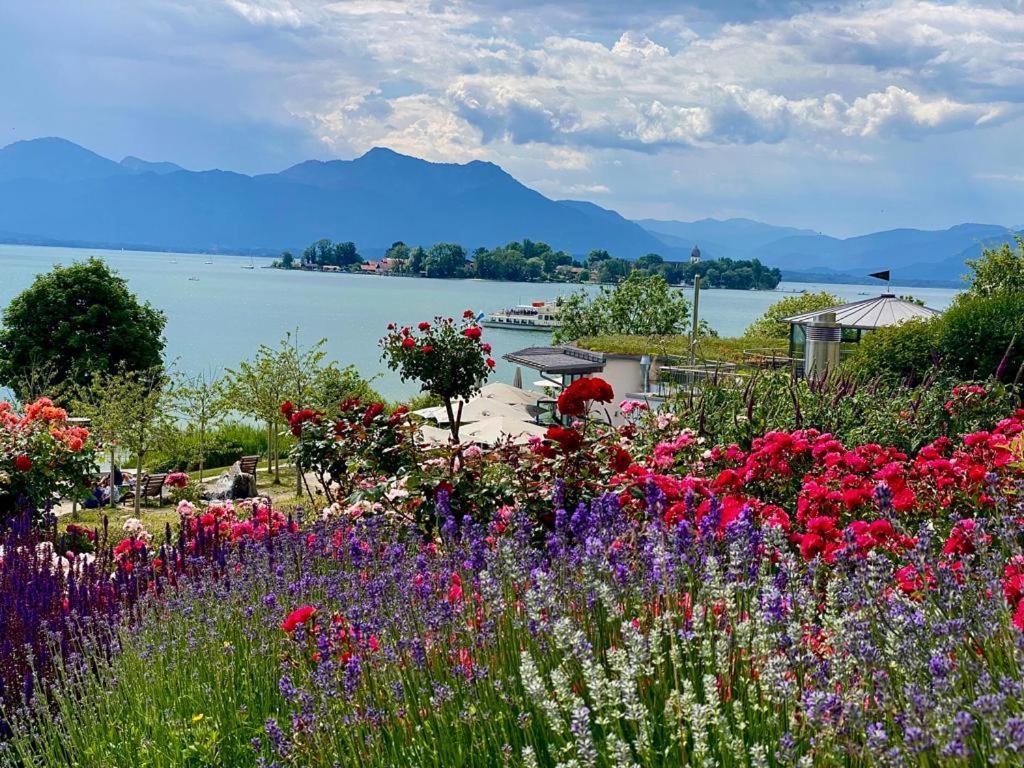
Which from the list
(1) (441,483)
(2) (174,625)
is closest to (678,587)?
(2) (174,625)

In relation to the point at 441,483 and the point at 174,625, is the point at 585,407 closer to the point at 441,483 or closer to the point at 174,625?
the point at 441,483

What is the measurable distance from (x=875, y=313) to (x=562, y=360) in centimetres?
794

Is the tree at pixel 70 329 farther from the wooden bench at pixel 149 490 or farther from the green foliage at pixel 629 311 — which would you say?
the green foliage at pixel 629 311

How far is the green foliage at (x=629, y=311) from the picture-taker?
49.2 meters

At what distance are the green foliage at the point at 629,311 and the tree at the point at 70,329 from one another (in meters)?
23.1

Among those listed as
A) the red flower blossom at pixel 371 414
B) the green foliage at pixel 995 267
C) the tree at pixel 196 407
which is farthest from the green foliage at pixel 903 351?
the green foliage at pixel 995 267

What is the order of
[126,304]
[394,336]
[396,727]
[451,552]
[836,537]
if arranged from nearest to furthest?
[396,727] → [836,537] → [451,552] → [394,336] → [126,304]

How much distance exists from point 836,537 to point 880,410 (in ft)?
14.3

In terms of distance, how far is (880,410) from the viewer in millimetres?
7141

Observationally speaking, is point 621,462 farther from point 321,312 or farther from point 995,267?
point 321,312

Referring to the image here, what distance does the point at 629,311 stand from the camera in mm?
50906

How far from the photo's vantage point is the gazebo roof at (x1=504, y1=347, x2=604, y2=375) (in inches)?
930

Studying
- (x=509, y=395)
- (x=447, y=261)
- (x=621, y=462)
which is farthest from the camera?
(x=447, y=261)

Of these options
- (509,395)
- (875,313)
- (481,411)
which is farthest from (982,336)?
(509,395)
